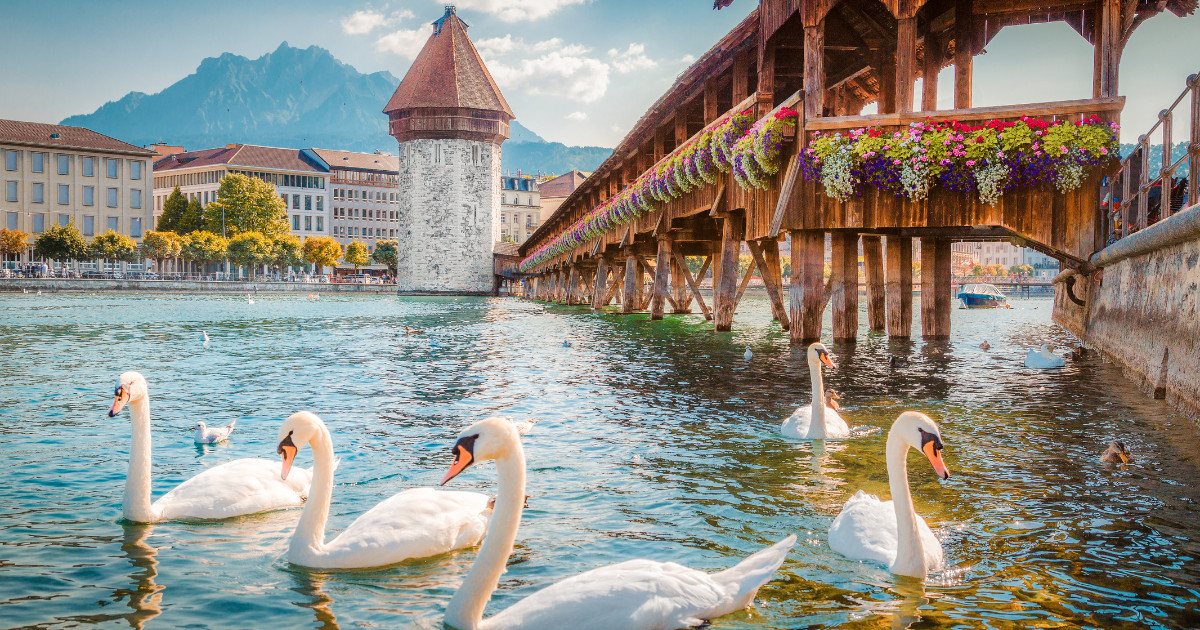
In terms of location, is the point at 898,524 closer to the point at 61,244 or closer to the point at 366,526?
the point at 366,526

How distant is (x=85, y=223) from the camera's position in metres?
92.0

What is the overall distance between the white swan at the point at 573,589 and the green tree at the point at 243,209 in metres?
98.1

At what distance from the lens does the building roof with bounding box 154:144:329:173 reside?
114 m

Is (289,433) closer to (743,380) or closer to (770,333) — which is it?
(743,380)

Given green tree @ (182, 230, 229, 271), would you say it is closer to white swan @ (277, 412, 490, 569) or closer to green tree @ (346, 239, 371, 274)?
green tree @ (346, 239, 371, 274)

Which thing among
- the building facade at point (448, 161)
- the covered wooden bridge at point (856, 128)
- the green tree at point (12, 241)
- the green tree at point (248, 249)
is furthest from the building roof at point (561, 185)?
the covered wooden bridge at point (856, 128)

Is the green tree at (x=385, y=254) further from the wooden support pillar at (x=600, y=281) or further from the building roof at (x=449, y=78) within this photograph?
the wooden support pillar at (x=600, y=281)

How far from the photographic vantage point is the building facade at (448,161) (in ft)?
233

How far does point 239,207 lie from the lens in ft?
319

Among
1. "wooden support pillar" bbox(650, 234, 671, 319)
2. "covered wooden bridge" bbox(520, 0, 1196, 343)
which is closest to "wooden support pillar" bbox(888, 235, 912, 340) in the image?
"covered wooden bridge" bbox(520, 0, 1196, 343)

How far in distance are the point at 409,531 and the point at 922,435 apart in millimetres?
2672

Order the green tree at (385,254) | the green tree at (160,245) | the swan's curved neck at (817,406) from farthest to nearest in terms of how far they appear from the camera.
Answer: the green tree at (385,254), the green tree at (160,245), the swan's curved neck at (817,406)

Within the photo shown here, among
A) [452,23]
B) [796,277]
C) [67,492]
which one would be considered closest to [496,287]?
[452,23]

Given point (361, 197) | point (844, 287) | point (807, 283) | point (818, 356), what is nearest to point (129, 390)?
point (818, 356)
